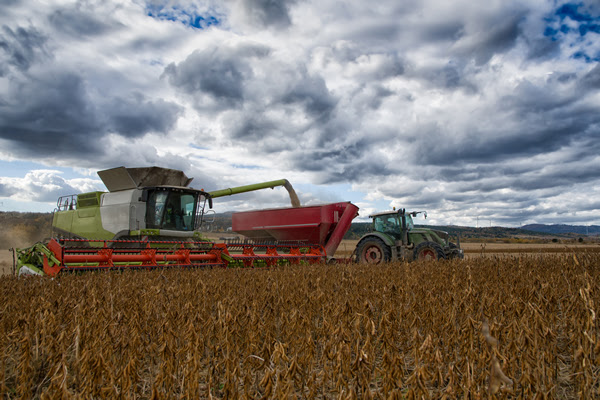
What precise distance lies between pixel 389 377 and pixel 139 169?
10.7 meters

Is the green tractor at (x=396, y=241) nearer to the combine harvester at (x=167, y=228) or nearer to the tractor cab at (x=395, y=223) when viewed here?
the tractor cab at (x=395, y=223)

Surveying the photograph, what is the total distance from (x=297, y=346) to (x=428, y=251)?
9.22 metres

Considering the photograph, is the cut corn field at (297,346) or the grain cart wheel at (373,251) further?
the grain cart wheel at (373,251)

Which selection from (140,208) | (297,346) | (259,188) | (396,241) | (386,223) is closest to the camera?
(297,346)

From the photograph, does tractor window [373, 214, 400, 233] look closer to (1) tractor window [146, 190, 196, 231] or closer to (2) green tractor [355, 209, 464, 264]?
(2) green tractor [355, 209, 464, 264]

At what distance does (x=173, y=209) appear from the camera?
36.7 feet

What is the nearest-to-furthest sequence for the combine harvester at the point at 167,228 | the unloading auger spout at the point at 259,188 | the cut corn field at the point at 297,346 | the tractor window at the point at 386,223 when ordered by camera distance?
the cut corn field at the point at 297,346 < the combine harvester at the point at 167,228 < the tractor window at the point at 386,223 < the unloading auger spout at the point at 259,188

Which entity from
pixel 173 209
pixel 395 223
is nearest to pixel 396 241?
pixel 395 223

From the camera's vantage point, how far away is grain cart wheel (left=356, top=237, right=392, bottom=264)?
38.2 feet

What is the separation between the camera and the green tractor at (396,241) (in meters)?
11.6

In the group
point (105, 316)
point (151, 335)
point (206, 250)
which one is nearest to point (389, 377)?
point (151, 335)

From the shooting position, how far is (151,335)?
3.34 meters

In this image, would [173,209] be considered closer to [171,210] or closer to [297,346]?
[171,210]

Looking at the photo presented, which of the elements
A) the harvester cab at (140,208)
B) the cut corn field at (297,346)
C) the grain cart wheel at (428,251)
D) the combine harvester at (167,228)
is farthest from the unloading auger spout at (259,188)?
the cut corn field at (297,346)
